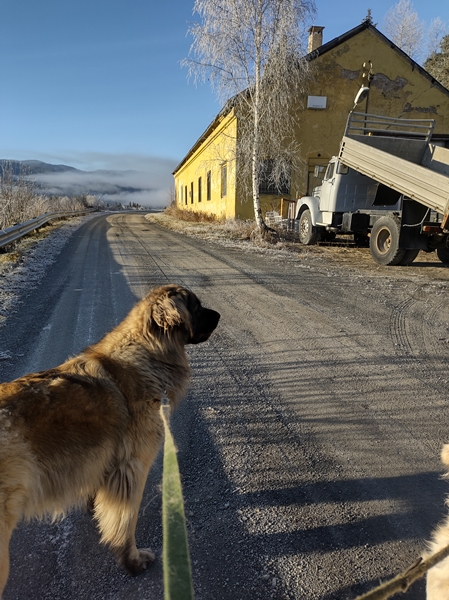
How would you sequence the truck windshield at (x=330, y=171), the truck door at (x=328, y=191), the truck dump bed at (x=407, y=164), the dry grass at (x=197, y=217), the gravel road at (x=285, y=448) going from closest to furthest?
1. the gravel road at (x=285, y=448)
2. the truck dump bed at (x=407, y=164)
3. the truck door at (x=328, y=191)
4. the truck windshield at (x=330, y=171)
5. the dry grass at (x=197, y=217)

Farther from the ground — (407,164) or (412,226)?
(407,164)

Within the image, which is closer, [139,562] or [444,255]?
[139,562]

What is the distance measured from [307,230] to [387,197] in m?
3.05

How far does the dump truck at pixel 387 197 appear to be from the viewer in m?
9.16

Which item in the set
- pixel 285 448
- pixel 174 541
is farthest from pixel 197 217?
pixel 174 541

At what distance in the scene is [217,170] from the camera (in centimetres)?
2431

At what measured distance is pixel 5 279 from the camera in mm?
8062

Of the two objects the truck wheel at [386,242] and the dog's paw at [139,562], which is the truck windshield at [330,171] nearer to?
the truck wheel at [386,242]

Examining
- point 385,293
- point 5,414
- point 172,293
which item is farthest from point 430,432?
point 385,293

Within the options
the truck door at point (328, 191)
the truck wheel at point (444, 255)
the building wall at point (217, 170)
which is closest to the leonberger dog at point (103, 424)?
the truck wheel at point (444, 255)

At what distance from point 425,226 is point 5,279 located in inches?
385

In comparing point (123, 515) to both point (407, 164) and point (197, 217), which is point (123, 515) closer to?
point (407, 164)

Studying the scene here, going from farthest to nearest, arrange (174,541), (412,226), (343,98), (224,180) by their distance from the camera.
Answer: (224,180), (343,98), (412,226), (174,541)

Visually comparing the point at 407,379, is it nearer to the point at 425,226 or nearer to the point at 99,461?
the point at 99,461
